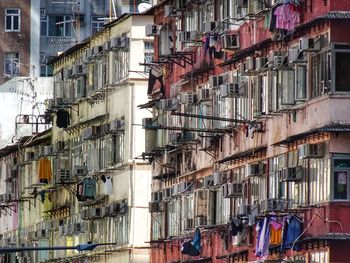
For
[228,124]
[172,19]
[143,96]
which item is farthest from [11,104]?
[228,124]

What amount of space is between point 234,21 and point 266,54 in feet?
15.0

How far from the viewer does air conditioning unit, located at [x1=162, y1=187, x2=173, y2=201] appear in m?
76.1

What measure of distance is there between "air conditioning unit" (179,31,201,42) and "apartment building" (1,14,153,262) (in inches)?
436

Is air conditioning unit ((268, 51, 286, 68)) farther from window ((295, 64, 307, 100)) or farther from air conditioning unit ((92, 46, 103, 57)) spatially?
air conditioning unit ((92, 46, 103, 57))

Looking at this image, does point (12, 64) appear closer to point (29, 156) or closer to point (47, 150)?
point (29, 156)

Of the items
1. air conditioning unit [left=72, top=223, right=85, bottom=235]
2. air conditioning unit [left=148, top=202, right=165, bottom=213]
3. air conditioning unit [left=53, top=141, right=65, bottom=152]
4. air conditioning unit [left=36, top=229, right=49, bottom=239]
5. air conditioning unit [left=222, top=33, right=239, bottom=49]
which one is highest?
air conditioning unit [left=222, top=33, right=239, bottom=49]

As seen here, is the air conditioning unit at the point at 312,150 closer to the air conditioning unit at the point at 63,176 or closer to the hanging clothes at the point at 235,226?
the hanging clothes at the point at 235,226

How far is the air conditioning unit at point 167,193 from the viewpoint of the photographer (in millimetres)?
76062

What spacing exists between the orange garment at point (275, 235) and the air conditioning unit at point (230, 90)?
18.8 ft

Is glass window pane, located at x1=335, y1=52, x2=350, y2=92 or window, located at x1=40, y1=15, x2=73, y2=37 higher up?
window, located at x1=40, y1=15, x2=73, y2=37

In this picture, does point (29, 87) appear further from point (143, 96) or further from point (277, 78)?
point (277, 78)

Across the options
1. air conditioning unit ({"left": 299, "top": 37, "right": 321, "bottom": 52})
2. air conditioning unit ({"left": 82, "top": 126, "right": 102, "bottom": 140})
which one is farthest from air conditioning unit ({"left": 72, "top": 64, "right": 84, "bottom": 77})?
air conditioning unit ({"left": 299, "top": 37, "right": 321, "bottom": 52})

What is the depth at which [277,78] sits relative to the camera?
60.3 meters

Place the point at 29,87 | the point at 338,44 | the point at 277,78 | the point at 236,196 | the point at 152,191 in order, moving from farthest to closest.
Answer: the point at 29,87
the point at 152,191
the point at 236,196
the point at 277,78
the point at 338,44
